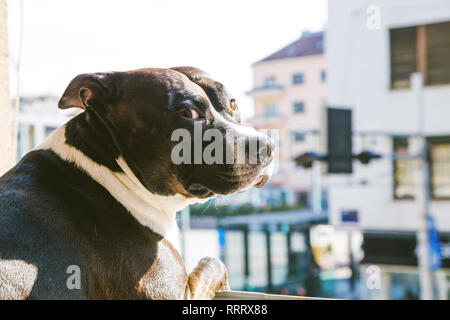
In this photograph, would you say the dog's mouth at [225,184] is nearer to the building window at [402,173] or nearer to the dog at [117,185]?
the dog at [117,185]

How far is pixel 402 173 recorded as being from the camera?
21.5ft

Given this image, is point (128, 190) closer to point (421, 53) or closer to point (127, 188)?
point (127, 188)

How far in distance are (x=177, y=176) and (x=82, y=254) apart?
208mm

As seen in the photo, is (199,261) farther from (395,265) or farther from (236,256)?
(236,256)

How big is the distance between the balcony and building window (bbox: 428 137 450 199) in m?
3.36

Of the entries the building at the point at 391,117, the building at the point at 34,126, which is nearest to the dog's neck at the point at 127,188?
the building at the point at 34,126

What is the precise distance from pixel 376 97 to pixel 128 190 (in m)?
6.08

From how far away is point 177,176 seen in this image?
95 cm

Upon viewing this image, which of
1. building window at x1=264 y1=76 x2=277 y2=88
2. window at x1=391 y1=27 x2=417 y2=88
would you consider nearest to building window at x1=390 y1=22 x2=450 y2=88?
window at x1=391 y1=27 x2=417 y2=88

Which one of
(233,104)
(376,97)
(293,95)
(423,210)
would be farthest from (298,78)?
(233,104)

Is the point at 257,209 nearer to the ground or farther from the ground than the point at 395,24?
nearer to the ground

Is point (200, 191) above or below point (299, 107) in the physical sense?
below

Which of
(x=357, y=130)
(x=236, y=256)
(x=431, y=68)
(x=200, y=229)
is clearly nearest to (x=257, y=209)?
(x=236, y=256)

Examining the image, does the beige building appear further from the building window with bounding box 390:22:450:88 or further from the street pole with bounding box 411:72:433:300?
the street pole with bounding box 411:72:433:300
